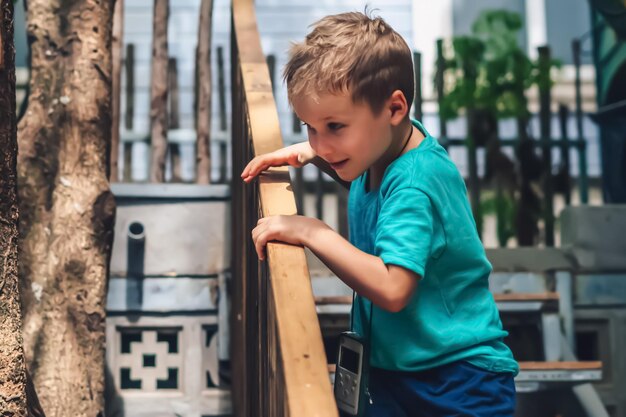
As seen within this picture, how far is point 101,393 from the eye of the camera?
3652 mm

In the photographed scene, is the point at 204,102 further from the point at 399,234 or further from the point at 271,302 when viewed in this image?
the point at 399,234

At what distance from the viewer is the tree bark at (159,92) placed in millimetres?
5473

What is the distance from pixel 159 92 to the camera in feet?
18.2

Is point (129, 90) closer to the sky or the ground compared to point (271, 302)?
closer to the sky

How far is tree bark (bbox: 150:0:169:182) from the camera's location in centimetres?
547

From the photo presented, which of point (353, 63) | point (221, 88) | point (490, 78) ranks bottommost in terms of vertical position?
point (353, 63)

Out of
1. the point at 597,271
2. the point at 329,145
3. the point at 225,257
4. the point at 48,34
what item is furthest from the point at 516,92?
the point at 329,145

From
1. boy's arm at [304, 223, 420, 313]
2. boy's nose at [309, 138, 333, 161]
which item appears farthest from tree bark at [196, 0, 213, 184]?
boy's arm at [304, 223, 420, 313]

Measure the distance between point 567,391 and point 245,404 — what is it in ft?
5.48

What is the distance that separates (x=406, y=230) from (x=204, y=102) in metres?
3.84

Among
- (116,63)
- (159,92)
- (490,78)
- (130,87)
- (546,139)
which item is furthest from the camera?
(130,87)

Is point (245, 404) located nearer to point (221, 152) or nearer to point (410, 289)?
point (410, 289)

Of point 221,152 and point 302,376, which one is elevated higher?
point 221,152

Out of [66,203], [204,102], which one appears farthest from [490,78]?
[66,203]
